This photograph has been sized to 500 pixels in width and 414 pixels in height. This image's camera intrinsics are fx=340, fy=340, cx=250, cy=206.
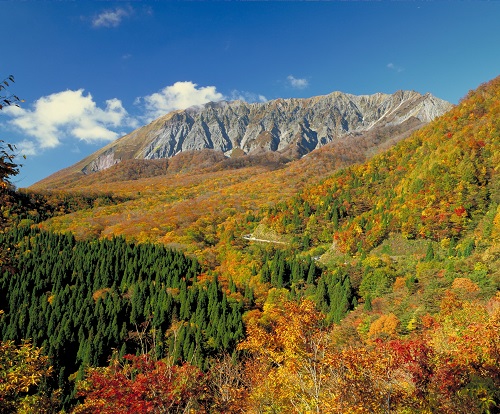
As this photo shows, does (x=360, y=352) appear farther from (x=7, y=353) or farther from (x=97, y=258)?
(x=97, y=258)

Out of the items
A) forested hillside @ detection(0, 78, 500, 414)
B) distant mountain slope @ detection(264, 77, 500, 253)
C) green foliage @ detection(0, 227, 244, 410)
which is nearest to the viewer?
forested hillside @ detection(0, 78, 500, 414)

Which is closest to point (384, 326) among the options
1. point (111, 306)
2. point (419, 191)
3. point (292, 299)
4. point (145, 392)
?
point (292, 299)

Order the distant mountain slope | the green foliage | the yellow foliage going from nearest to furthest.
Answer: the yellow foliage → the green foliage → the distant mountain slope

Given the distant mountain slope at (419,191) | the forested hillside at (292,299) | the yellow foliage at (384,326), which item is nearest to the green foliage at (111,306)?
the forested hillside at (292,299)

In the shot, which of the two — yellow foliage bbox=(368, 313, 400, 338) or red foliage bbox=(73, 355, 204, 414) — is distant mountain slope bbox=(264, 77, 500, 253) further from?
red foliage bbox=(73, 355, 204, 414)

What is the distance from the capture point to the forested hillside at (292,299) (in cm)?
1291

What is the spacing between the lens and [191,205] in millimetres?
144500

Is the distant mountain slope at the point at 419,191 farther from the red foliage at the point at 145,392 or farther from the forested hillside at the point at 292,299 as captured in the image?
the red foliage at the point at 145,392

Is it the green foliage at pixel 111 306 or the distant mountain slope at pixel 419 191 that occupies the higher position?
the distant mountain slope at pixel 419 191

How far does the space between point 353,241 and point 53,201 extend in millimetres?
141812

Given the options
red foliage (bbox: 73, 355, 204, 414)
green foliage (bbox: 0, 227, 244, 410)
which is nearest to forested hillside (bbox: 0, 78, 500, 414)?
red foliage (bbox: 73, 355, 204, 414)

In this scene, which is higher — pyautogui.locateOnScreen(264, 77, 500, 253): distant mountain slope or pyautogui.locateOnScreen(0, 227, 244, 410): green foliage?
pyautogui.locateOnScreen(264, 77, 500, 253): distant mountain slope

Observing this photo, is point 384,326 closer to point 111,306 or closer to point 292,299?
point 292,299

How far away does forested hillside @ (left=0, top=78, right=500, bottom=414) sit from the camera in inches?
508
